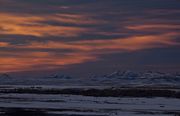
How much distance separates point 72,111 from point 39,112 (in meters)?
2.98

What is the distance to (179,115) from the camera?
39.4 m

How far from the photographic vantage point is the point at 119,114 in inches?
1533

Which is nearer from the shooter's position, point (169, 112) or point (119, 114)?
point (119, 114)

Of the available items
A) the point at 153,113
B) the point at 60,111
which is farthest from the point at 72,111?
the point at 153,113

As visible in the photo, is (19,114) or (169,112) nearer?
(19,114)

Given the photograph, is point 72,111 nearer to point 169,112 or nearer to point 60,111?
point 60,111

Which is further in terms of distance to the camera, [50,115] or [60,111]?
[60,111]

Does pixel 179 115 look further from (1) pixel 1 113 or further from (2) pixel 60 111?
(1) pixel 1 113

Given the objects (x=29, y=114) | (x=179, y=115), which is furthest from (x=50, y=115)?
(x=179, y=115)

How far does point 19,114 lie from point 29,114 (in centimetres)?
75

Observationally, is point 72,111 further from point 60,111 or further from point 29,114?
point 29,114

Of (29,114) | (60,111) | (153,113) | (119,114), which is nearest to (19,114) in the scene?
(29,114)

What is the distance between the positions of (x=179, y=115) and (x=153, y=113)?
2.34 meters

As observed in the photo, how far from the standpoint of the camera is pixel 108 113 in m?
40.1
